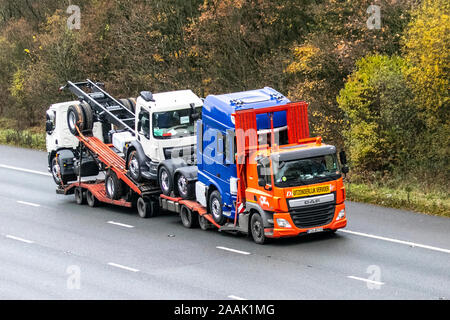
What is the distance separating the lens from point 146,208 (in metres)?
23.1

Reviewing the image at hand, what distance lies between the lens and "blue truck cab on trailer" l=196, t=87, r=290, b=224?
19.8 m

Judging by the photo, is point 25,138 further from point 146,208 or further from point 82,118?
point 146,208

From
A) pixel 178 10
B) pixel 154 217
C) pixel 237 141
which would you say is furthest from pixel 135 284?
pixel 178 10

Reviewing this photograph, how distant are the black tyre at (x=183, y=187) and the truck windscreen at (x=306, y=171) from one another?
Result: 3.31 metres

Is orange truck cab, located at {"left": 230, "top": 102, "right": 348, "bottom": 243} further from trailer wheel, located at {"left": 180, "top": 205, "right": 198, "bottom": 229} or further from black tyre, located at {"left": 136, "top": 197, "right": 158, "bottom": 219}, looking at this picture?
black tyre, located at {"left": 136, "top": 197, "right": 158, "bottom": 219}

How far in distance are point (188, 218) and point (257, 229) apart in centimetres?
258

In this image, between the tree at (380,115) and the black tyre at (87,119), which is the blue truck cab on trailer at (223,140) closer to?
the black tyre at (87,119)

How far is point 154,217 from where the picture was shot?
23375 millimetres

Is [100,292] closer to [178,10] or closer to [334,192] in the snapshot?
[334,192]

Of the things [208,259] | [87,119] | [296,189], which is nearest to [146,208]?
[87,119]

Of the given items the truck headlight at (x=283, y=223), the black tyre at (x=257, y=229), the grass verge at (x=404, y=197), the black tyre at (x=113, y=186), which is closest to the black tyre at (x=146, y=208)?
the black tyre at (x=113, y=186)

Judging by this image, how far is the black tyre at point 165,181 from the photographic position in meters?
22.1

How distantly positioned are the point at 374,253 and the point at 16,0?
34.9 metres

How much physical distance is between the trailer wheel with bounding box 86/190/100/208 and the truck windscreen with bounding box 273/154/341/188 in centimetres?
788
